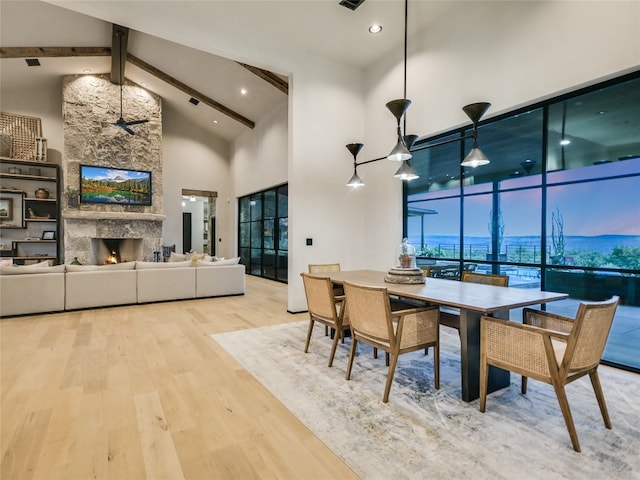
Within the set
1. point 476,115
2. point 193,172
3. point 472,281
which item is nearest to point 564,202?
point 472,281

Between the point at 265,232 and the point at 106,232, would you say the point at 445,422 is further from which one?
the point at 106,232

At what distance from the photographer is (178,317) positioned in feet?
15.9

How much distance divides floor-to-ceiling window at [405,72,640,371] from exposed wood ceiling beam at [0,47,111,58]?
→ 25.3 feet

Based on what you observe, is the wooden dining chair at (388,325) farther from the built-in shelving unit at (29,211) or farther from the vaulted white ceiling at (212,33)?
the built-in shelving unit at (29,211)

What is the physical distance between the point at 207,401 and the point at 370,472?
4.23 ft

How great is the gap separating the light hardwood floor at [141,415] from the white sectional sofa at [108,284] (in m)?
0.92

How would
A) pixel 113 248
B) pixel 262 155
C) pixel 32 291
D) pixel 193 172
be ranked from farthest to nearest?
pixel 193 172, pixel 113 248, pixel 262 155, pixel 32 291

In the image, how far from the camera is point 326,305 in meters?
3.13

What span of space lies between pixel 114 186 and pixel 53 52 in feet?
10.1

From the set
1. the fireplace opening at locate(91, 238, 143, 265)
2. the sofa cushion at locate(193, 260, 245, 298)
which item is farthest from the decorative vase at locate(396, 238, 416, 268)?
the fireplace opening at locate(91, 238, 143, 265)

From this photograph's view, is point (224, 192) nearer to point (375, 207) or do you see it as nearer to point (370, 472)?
point (375, 207)

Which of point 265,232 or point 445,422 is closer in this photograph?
point 445,422

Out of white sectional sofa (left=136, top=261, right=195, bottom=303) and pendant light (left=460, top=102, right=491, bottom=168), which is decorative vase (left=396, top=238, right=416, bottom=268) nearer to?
pendant light (left=460, top=102, right=491, bottom=168)

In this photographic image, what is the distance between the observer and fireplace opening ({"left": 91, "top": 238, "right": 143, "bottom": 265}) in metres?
8.93
